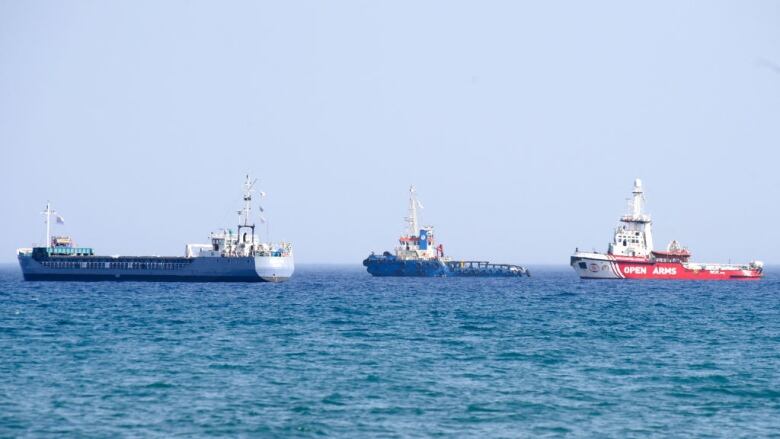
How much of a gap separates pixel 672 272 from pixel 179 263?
273 ft

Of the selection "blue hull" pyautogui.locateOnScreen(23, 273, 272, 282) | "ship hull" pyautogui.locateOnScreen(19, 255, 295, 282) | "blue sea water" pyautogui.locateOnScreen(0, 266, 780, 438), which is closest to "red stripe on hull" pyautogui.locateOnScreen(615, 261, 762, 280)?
"ship hull" pyautogui.locateOnScreen(19, 255, 295, 282)

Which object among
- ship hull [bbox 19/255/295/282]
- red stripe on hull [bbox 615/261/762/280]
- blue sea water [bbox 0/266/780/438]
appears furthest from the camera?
red stripe on hull [bbox 615/261/762/280]

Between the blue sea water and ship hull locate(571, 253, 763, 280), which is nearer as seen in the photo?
the blue sea water

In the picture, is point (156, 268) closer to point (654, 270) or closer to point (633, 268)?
point (633, 268)

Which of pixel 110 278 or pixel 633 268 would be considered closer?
pixel 110 278

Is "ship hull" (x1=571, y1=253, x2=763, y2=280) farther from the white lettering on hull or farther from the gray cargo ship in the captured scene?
the gray cargo ship

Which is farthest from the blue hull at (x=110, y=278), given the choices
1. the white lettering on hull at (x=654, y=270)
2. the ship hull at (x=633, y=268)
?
the white lettering on hull at (x=654, y=270)

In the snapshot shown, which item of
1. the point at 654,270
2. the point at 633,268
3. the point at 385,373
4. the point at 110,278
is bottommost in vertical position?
the point at 385,373

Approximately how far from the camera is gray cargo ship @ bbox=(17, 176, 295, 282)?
13862 cm

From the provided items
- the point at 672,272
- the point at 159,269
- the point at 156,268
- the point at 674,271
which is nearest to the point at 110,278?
the point at 156,268

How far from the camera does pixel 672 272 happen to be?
170 meters

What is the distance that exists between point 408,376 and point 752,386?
1488cm

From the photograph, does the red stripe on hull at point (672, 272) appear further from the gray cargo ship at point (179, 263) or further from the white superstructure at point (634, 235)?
the gray cargo ship at point (179, 263)

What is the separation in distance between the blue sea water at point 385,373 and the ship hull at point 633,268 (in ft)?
261
